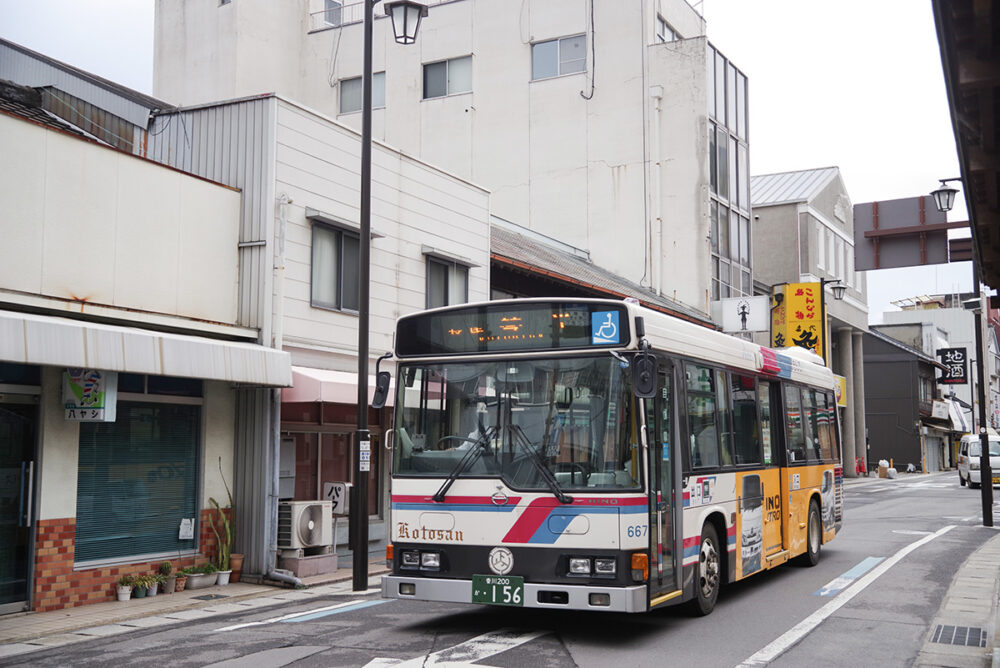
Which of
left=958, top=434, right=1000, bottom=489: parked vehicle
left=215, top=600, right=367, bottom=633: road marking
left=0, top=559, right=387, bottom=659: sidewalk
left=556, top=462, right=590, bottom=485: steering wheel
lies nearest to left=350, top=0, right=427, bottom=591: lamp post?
left=0, top=559, right=387, bottom=659: sidewalk

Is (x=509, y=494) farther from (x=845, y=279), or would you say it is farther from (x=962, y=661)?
(x=845, y=279)

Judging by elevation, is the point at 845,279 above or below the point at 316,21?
below

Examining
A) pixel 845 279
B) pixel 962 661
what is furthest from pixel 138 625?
pixel 845 279

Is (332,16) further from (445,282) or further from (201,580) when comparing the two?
(201,580)

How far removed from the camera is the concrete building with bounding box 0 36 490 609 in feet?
38.3

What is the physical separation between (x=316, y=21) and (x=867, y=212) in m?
29.9

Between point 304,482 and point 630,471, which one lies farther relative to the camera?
point 304,482

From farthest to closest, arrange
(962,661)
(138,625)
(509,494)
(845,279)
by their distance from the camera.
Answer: (845,279), (138,625), (509,494), (962,661)

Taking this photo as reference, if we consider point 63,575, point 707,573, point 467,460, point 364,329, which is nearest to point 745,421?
point 707,573

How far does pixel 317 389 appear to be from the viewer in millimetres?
14383

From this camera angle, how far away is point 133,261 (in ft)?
42.4

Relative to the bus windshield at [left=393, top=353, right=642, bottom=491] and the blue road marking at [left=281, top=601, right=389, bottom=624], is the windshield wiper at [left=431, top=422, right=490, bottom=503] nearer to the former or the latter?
the bus windshield at [left=393, top=353, right=642, bottom=491]

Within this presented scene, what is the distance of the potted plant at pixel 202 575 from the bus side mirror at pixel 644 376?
7.45 metres

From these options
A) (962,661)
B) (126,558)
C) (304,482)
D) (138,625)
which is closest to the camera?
(962,661)
